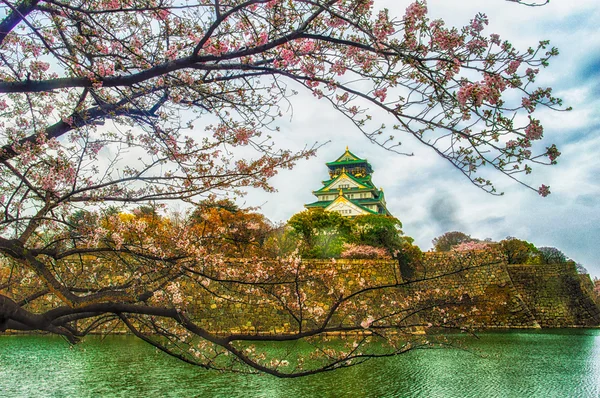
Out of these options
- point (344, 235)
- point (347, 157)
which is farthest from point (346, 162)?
point (344, 235)

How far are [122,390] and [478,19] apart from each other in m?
6.25

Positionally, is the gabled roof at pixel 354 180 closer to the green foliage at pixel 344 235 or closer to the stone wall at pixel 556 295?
the green foliage at pixel 344 235

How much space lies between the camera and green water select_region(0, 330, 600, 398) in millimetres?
5922

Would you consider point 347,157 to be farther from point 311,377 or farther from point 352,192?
point 311,377

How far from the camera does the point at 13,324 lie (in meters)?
2.56

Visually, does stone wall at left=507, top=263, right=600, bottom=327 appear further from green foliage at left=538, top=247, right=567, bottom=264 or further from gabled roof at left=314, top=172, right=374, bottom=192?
gabled roof at left=314, top=172, right=374, bottom=192

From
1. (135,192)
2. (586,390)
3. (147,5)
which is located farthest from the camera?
(586,390)

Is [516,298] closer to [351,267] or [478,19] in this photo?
[351,267]

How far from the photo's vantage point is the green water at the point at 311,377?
5.92 meters

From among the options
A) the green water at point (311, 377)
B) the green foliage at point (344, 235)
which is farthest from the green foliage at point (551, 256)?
the green water at point (311, 377)

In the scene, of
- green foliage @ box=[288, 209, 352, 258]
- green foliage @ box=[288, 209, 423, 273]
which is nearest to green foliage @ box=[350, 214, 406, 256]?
green foliage @ box=[288, 209, 423, 273]

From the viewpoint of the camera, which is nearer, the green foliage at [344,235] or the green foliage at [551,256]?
the green foliage at [344,235]

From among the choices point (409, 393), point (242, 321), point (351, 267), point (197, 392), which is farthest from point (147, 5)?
point (351, 267)

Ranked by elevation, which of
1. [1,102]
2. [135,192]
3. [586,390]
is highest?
[1,102]
